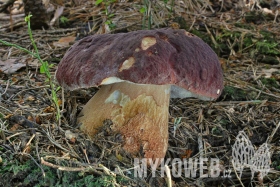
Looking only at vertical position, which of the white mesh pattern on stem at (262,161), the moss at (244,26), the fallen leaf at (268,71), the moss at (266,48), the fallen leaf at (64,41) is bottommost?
the fallen leaf at (268,71)

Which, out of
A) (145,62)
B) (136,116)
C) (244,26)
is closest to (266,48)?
(244,26)

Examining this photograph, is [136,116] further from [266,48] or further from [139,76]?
[266,48]

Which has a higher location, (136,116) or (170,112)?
(136,116)

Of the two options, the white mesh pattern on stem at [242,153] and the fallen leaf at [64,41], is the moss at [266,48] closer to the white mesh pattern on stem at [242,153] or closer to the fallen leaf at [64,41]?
the white mesh pattern on stem at [242,153]

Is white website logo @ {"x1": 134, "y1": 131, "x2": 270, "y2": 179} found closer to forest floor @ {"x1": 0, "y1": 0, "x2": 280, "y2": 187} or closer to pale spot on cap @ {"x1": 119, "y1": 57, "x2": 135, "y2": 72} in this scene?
forest floor @ {"x1": 0, "y1": 0, "x2": 280, "y2": 187}

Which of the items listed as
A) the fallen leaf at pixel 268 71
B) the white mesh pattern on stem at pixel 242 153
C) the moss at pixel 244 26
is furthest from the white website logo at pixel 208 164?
the moss at pixel 244 26

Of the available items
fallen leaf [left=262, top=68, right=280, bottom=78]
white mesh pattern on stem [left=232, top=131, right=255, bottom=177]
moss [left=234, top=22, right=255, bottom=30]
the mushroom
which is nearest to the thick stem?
the mushroom

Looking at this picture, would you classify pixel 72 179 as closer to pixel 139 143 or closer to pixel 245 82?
pixel 139 143

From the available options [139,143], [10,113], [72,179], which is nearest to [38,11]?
[10,113]
